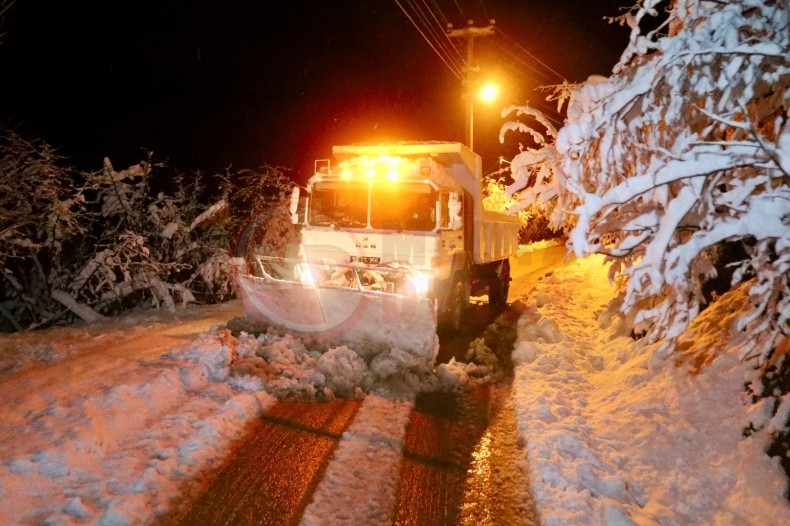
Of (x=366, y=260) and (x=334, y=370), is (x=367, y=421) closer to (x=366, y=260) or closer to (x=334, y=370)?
(x=334, y=370)

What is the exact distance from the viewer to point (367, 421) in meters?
5.40

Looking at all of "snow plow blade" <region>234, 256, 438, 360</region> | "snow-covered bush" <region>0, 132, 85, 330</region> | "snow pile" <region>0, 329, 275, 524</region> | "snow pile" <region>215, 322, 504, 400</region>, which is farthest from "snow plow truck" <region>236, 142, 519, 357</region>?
"snow-covered bush" <region>0, 132, 85, 330</region>

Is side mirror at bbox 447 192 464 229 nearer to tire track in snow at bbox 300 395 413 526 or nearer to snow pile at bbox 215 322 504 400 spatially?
snow pile at bbox 215 322 504 400

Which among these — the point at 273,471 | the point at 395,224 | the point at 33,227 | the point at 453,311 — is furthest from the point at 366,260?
the point at 33,227

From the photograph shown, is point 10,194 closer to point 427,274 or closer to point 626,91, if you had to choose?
point 427,274

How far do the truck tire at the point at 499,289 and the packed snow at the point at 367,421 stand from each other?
184 inches

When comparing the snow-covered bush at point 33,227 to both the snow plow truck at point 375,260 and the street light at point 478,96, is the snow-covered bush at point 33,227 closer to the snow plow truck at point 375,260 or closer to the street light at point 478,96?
the snow plow truck at point 375,260

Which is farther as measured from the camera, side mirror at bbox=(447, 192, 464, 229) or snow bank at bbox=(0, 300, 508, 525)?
side mirror at bbox=(447, 192, 464, 229)

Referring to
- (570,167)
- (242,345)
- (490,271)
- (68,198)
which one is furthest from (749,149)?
(68,198)

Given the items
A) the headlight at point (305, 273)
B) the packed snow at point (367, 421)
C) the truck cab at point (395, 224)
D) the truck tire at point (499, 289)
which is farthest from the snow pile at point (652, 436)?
the truck tire at point (499, 289)

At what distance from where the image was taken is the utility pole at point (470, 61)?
708 inches

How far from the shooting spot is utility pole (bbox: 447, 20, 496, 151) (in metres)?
18.0

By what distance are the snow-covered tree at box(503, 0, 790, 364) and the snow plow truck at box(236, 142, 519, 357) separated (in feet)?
11.4

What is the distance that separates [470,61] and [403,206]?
1201 centimetres
